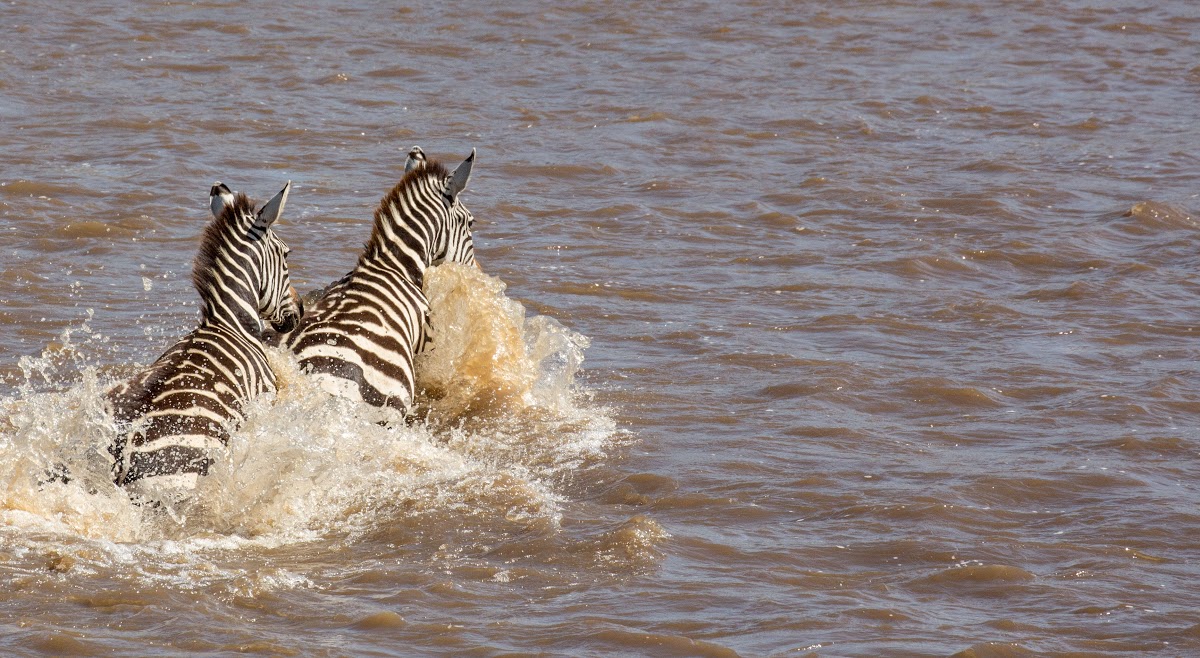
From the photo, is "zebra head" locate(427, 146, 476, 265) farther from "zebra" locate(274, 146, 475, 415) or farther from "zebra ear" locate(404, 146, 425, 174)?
"zebra ear" locate(404, 146, 425, 174)

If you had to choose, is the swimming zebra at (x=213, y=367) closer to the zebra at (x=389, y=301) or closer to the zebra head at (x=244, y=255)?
the zebra head at (x=244, y=255)

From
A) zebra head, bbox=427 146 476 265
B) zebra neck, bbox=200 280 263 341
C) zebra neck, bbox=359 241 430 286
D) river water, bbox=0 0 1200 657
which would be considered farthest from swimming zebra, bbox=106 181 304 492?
zebra head, bbox=427 146 476 265

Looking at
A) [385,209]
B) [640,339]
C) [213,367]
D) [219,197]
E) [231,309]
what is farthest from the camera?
[640,339]

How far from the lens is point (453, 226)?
300 inches

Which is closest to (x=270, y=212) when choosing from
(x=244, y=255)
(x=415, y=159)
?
(x=244, y=255)

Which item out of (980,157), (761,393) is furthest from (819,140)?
(761,393)

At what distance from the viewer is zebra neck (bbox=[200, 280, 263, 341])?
6180 millimetres

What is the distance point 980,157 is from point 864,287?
3780 mm

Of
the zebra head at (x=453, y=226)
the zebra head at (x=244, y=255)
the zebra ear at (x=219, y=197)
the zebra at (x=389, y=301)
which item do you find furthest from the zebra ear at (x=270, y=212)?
the zebra head at (x=453, y=226)

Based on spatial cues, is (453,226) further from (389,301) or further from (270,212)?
(270,212)

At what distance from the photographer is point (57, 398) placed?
616cm

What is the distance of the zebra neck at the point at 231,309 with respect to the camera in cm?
618

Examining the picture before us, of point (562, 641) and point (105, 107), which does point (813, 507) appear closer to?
point (562, 641)

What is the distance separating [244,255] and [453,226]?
149cm
